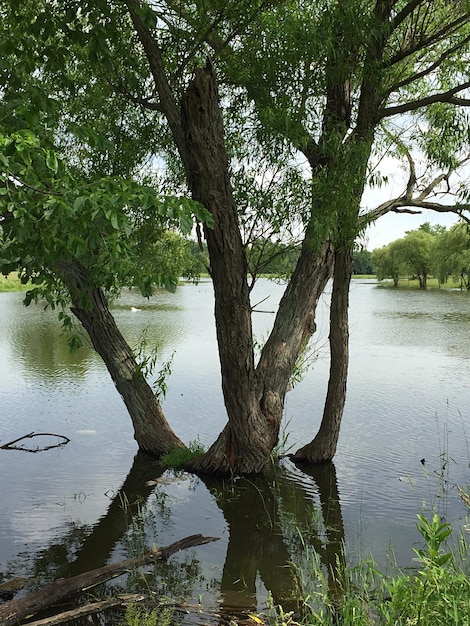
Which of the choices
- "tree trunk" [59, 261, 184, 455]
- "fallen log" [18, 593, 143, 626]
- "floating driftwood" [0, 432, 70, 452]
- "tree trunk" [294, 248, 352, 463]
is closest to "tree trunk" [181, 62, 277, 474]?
"tree trunk" [294, 248, 352, 463]

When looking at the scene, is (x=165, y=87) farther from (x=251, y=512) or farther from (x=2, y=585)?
(x=2, y=585)

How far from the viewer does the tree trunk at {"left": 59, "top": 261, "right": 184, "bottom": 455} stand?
7148 mm

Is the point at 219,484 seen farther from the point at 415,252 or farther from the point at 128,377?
the point at 415,252

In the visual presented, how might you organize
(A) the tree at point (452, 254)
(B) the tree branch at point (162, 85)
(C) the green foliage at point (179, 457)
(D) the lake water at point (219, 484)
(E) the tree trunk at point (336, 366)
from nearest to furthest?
(D) the lake water at point (219, 484) → (B) the tree branch at point (162, 85) → (E) the tree trunk at point (336, 366) → (C) the green foliage at point (179, 457) → (A) the tree at point (452, 254)

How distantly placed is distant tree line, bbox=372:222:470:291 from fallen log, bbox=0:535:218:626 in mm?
28473

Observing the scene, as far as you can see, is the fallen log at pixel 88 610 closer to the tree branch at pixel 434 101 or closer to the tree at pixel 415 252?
the tree branch at pixel 434 101

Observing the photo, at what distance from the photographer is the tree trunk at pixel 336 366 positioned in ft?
22.6

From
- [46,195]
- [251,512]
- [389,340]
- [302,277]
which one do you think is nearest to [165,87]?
[302,277]

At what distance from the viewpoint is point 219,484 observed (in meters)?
6.63

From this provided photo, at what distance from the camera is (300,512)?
600cm

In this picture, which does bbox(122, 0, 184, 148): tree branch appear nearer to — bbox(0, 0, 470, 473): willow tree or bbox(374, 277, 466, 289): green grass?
bbox(0, 0, 470, 473): willow tree

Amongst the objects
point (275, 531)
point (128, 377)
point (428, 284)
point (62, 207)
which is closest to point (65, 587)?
point (275, 531)

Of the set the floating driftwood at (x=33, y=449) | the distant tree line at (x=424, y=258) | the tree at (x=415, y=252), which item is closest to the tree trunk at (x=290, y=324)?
the floating driftwood at (x=33, y=449)

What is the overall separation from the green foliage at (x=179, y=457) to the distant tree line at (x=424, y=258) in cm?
2611
